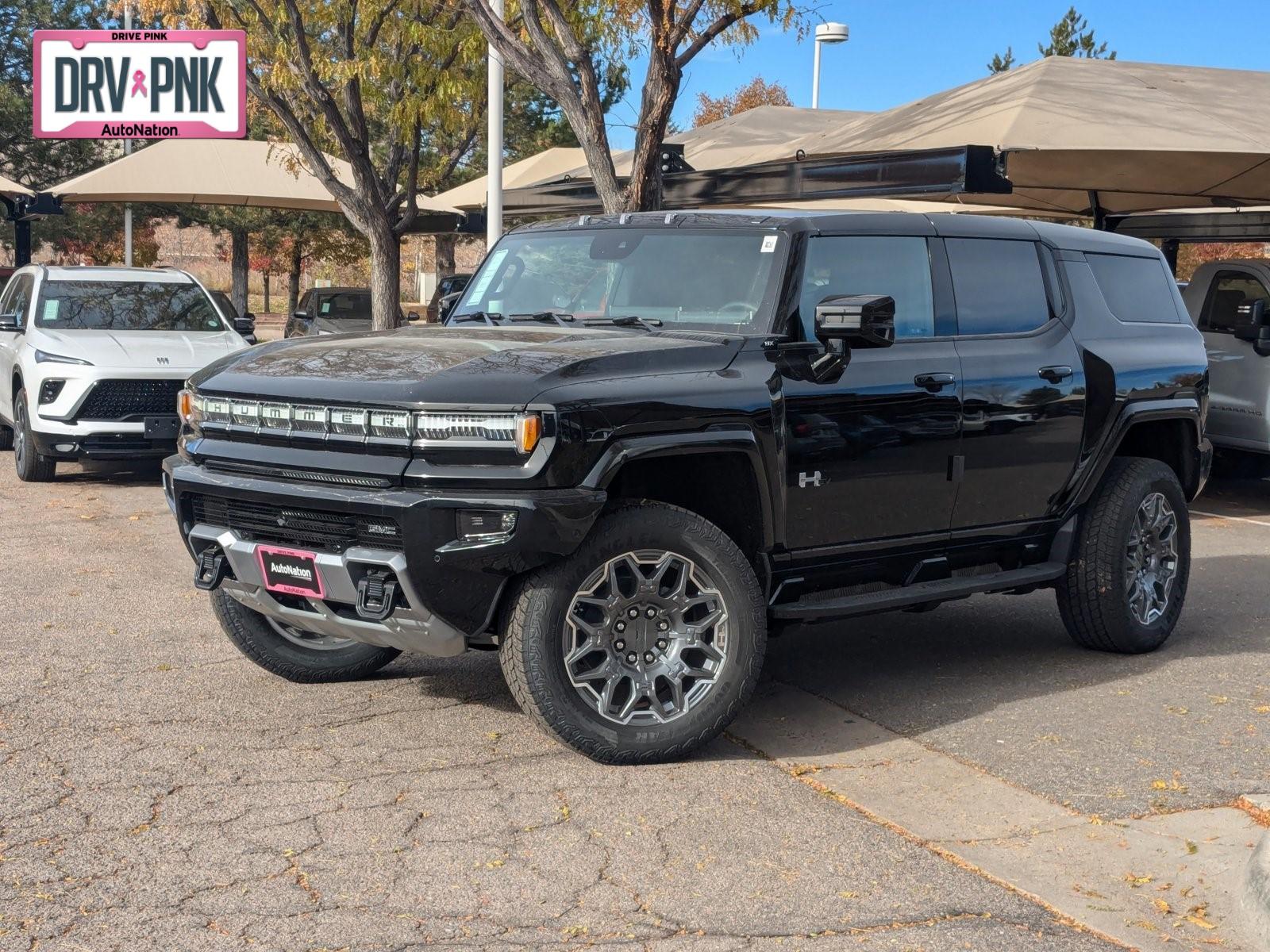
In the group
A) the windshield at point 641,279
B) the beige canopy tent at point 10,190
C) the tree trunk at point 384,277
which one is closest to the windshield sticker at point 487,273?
the windshield at point 641,279

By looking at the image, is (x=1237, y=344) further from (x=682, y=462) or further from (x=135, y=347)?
(x=135, y=347)

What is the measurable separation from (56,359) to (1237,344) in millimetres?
9517

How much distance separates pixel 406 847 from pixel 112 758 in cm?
134

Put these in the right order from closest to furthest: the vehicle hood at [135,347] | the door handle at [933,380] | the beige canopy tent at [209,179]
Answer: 1. the door handle at [933,380]
2. the vehicle hood at [135,347]
3. the beige canopy tent at [209,179]

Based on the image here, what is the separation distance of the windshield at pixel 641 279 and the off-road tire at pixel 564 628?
948 millimetres

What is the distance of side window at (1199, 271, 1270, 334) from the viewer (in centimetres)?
1273

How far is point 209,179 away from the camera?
22.8 metres

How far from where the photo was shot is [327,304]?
2394cm

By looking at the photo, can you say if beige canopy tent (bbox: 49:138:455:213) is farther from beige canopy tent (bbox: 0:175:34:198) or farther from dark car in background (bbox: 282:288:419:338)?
dark car in background (bbox: 282:288:419:338)

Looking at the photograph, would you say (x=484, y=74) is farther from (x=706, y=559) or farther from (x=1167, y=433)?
(x=706, y=559)

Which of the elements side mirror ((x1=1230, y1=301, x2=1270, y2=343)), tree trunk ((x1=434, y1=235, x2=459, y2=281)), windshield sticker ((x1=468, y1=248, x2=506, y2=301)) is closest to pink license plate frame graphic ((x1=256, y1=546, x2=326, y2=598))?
windshield sticker ((x1=468, y1=248, x2=506, y2=301))

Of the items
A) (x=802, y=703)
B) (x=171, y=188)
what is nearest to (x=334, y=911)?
(x=802, y=703)
